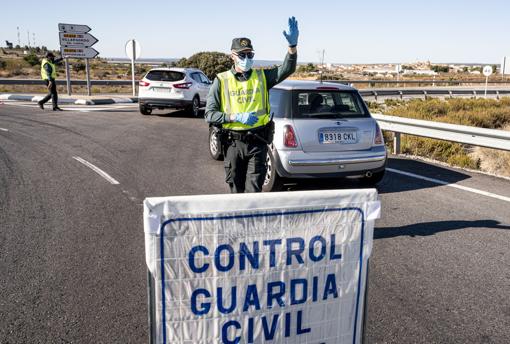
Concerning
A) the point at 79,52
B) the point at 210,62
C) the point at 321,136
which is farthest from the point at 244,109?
the point at 210,62

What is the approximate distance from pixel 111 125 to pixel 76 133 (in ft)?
6.16

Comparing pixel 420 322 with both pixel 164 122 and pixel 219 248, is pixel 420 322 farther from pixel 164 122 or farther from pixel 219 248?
pixel 164 122

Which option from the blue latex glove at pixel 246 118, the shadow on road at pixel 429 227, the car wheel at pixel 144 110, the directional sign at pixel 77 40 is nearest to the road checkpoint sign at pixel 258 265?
the blue latex glove at pixel 246 118

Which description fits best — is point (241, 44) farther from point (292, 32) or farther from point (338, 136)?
point (338, 136)

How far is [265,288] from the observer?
218 centimetres

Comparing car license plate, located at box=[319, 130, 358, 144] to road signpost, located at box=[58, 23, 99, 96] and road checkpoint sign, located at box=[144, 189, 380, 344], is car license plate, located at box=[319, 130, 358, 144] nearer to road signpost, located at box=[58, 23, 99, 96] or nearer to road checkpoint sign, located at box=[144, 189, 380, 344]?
road checkpoint sign, located at box=[144, 189, 380, 344]

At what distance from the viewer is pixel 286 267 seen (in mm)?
2193

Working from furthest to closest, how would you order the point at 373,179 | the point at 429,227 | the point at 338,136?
1. the point at 373,179
2. the point at 338,136
3. the point at 429,227

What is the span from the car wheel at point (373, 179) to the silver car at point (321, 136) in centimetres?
5

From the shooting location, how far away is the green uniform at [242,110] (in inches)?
181

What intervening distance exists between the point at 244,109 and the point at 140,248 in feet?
5.64

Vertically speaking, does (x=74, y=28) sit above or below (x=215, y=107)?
above

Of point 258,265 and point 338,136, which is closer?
point 258,265

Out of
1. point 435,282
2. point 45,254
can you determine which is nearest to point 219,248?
point 435,282
